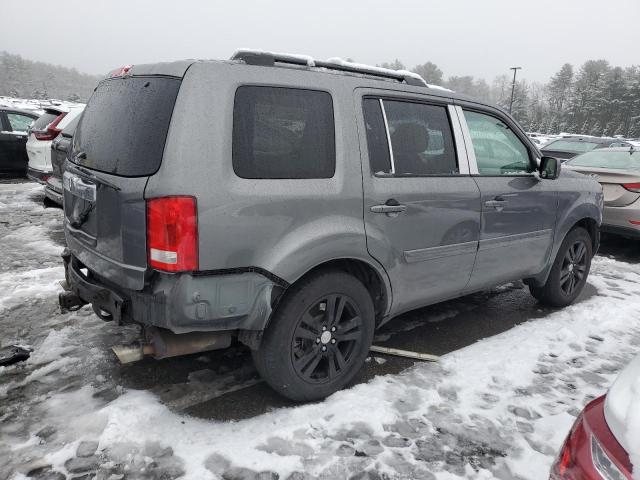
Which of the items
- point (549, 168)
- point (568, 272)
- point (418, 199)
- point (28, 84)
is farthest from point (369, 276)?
point (28, 84)

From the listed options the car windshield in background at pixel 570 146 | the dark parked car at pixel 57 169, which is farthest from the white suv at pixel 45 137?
the car windshield in background at pixel 570 146

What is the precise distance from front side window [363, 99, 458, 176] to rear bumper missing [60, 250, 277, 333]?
1084 millimetres

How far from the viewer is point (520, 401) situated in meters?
3.11

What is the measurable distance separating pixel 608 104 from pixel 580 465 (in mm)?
80590

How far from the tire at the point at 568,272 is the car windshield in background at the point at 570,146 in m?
8.08

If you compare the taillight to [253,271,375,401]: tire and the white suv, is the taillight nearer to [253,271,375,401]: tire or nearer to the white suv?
the white suv

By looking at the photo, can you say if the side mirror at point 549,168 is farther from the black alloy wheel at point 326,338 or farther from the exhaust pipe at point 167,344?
the exhaust pipe at point 167,344

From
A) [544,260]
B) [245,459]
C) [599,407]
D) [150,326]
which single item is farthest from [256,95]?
[544,260]

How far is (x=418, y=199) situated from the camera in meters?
3.16

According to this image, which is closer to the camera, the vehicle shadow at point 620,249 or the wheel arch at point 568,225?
the wheel arch at point 568,225

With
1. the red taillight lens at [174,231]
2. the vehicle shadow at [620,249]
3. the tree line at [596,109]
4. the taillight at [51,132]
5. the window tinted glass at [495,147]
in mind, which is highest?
the tree line at [596,109]

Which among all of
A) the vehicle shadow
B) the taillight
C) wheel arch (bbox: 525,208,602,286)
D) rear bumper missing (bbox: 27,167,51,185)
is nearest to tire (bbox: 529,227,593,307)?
wheel arch (bbox: 525,208,602,286)

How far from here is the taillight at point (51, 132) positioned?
8484mm

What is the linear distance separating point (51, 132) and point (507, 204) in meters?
7.99
